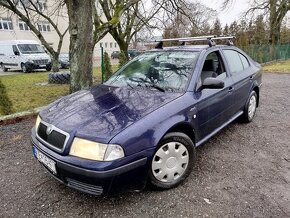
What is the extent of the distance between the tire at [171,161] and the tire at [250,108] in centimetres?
219

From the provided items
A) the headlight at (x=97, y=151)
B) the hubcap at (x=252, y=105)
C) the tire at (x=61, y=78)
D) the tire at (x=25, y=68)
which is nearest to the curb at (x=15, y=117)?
the headlight at (x=97, y=151)

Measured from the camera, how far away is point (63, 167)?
2348mm

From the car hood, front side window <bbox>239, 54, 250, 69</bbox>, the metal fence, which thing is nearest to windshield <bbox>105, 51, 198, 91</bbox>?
the car hood

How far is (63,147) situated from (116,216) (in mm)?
860

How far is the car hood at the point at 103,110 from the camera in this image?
7.73ft

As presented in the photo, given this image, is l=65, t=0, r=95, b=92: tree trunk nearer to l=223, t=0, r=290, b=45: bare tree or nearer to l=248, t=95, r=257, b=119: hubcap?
l=248, t=95, r=257, b=119: hubcap

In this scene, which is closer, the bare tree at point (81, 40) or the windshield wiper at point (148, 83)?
the windshield wiper at point (148, 83)

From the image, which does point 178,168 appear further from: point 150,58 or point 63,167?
point 150,58

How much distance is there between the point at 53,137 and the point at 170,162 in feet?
4.21

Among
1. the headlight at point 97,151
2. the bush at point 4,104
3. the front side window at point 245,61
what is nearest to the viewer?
the headlight at point 97,151

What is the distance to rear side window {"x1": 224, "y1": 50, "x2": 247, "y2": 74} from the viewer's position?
403 centimetres

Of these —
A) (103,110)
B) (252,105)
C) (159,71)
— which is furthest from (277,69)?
(103,110)

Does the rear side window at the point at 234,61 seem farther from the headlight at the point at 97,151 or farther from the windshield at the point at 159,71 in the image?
the headlight at the point at 97,151

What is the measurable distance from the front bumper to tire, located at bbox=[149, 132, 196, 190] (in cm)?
20
